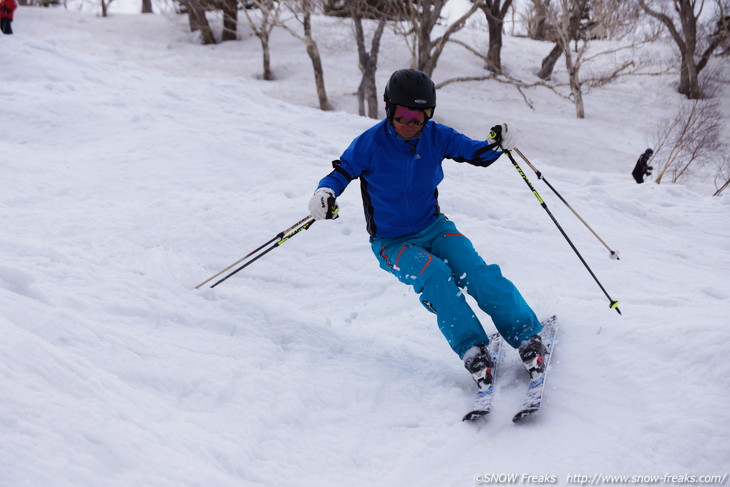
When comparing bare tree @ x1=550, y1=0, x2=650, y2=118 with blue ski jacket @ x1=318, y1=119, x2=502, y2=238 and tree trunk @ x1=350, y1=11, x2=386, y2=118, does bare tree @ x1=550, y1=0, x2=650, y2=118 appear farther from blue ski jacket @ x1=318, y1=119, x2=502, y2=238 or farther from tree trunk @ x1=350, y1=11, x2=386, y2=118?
blue ski jacket @ x1=318, y1=119, x2=502, y2=238

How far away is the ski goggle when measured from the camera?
10.6ft

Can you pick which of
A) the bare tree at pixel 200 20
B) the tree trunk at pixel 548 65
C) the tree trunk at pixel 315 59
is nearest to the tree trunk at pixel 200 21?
the bare tree at pixel 200 20

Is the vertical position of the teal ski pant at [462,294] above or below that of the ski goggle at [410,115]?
below

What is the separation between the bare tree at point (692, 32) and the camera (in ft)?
76.4

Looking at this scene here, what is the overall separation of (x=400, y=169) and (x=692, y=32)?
26448 mm

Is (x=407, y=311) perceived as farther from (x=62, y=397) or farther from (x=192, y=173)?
(x=192, y=173)

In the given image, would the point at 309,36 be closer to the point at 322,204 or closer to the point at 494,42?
the point at 494,42

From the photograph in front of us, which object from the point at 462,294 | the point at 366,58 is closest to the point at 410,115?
the point at 462,294

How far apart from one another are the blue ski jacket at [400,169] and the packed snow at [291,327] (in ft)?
3.00

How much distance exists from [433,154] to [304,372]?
1642mm

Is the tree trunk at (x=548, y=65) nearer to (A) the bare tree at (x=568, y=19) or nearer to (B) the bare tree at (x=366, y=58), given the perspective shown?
(A) the bare tree at (x=568, y=19)

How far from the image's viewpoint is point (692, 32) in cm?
2334

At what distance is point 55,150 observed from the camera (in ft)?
24.5

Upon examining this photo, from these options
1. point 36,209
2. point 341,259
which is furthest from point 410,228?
point 36,209
